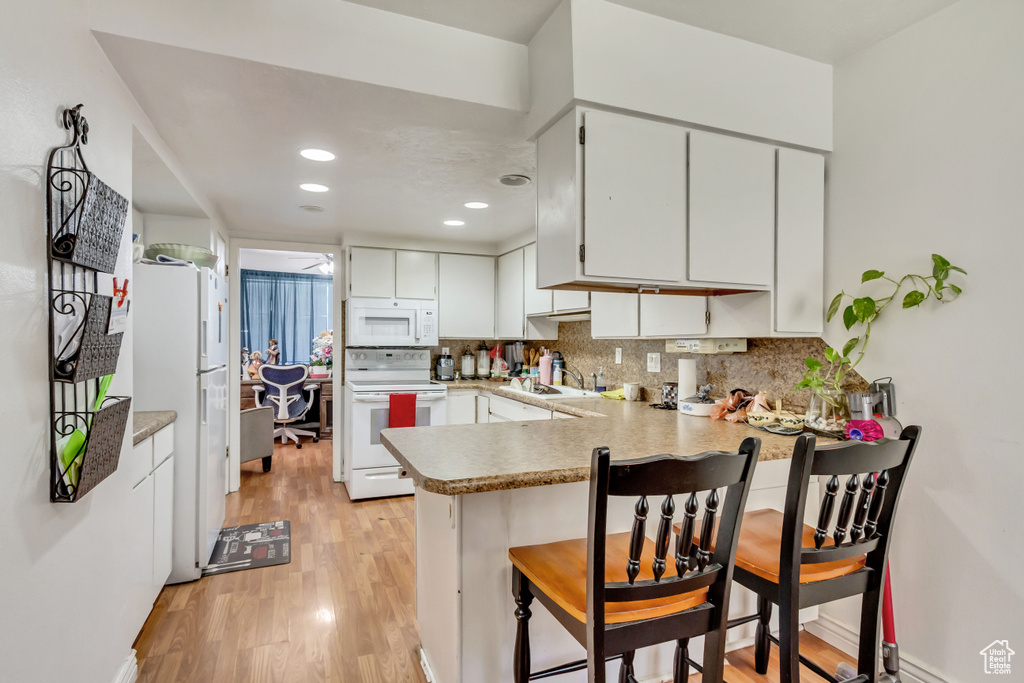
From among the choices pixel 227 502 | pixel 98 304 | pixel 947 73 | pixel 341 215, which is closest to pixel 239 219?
pixel 341 215

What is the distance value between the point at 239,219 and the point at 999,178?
4.19 m

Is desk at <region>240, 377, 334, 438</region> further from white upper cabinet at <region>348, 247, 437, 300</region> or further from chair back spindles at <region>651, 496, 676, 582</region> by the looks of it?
chair back spindles at <region>651, 496, 676, 582</region>

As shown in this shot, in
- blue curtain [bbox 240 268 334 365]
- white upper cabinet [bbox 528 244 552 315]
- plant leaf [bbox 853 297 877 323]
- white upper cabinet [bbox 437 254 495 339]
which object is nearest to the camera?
plant leaf [bbox 853 297 877 323]

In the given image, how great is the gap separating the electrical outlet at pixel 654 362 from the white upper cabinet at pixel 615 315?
1.17 feet

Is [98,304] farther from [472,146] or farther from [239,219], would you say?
[239,219]

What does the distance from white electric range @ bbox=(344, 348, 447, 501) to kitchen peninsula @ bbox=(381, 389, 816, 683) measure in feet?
7.15

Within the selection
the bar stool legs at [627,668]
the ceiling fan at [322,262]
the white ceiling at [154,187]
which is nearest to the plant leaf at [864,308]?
the bar stool legs at [627,668]

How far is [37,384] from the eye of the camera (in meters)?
1.23

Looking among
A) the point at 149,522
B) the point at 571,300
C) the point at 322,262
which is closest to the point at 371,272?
the point at 571,300

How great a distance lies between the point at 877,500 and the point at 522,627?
100cm

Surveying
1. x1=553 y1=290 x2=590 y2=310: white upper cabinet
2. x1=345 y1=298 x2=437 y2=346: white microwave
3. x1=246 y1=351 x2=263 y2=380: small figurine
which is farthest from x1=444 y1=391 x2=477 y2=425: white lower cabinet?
x1=246 y1=351 x2=263 y2=380: small figurine

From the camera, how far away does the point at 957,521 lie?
1711 millimetres

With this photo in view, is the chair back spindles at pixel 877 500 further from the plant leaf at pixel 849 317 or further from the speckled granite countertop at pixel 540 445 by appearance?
the plant leaf at pixel 849 317

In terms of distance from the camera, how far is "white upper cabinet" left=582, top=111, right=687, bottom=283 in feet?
5.68
